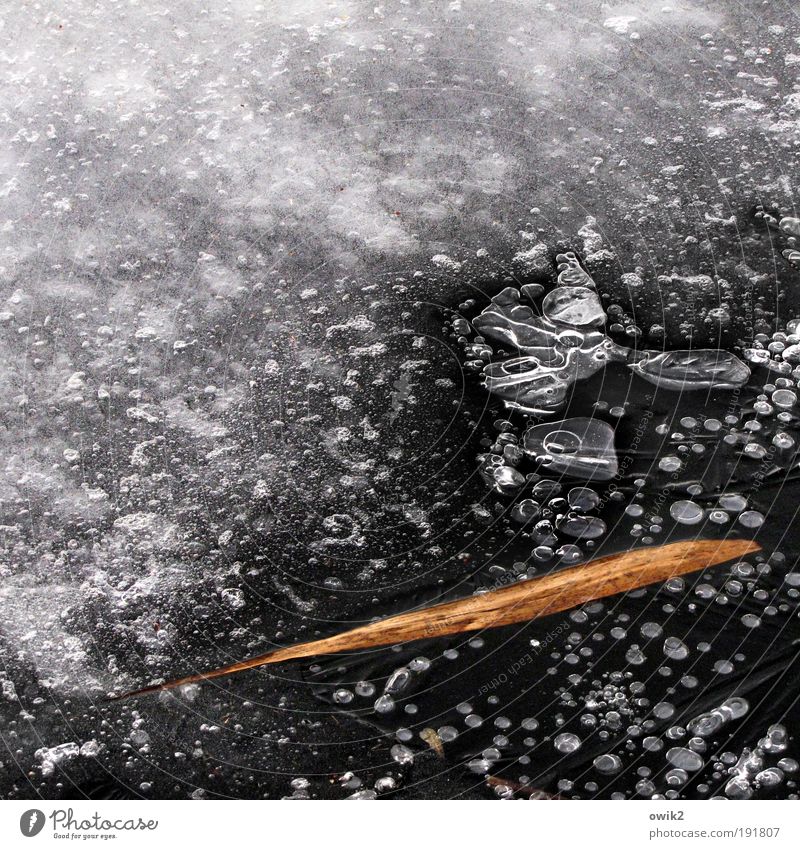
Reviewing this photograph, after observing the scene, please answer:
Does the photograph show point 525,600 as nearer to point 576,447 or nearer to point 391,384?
point 576,447

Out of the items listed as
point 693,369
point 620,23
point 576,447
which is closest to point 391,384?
point 576,447

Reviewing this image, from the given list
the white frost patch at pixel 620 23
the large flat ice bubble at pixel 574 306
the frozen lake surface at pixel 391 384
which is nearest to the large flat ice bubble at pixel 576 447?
the frozen lake surface at pixel 391 384

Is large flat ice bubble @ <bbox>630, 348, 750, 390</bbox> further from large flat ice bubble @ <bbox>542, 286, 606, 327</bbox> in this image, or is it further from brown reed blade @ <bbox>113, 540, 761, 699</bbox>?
brown reed blade @ <bbox>113, 540, 761, 699</bbox>

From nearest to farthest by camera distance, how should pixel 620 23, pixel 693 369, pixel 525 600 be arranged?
pixel 525 600 < pixel 693 369 < pixel 620 23

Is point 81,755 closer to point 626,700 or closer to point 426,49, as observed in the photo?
point 626,700

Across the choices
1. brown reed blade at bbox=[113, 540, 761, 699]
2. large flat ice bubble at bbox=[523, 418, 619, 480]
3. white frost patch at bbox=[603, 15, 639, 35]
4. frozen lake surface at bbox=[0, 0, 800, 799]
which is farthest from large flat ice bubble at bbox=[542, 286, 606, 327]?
white frost patch at bbox=[603, 15, 639, 35]

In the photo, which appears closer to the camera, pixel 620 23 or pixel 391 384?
pixel 391 384

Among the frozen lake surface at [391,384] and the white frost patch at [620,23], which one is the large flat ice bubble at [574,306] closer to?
the frozen lake surface at [391,384]

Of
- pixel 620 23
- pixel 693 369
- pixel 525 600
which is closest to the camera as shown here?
pixel 525 600
